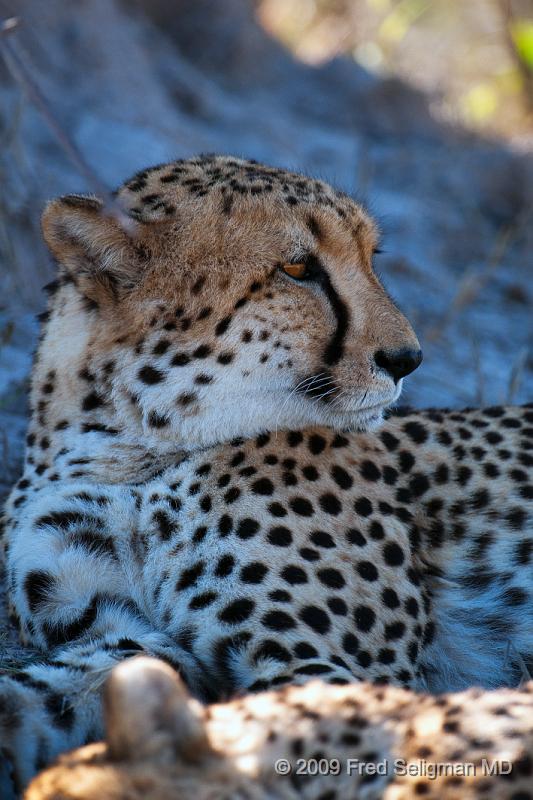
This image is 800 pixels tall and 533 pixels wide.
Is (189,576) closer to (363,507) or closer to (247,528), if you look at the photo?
(247,528)

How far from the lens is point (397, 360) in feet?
7.95

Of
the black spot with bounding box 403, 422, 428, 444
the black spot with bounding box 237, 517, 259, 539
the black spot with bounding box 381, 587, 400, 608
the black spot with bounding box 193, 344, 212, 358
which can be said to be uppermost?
the black spot with bounding box 193, 344, 212, 358

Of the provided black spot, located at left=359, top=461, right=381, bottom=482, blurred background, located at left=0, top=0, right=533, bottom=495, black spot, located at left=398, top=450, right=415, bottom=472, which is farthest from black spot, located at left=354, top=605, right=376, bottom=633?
blurred background, located at left=0, top=0, right=533, bottom=495

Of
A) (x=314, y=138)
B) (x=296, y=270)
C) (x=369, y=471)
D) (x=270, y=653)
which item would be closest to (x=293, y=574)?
(x=270, y=653)

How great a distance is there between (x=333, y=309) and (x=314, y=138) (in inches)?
182

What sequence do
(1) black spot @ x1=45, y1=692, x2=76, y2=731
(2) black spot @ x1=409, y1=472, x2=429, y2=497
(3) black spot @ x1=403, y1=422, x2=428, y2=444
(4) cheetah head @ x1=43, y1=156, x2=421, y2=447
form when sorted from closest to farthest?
(1) black spot @ x1=45, y1=692, x2=76, y2=731, (4) cheetah head @ x1=43, y1=156, x2=421, y2=447, (2) black spot @ x1=409, y1=472, x2=429, y2=497, (3) black spot @ x1=403, y1=422, x2=428, y2=444

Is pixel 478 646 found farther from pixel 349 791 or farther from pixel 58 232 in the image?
pixel 58 232

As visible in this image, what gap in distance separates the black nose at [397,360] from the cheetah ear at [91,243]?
1.84ft

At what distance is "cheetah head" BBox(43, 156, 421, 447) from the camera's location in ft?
7.95

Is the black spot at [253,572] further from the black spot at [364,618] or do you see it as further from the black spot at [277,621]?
the black spot at [364,618]

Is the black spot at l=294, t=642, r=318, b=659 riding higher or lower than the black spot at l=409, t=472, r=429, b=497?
lower

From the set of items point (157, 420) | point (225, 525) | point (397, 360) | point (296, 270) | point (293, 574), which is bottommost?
point (293, 574)

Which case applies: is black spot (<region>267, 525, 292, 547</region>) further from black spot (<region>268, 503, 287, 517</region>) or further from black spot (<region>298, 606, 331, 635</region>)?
black spot (<region>298, 606, 331, 635</region>)

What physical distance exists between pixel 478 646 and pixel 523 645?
0.34 feet
